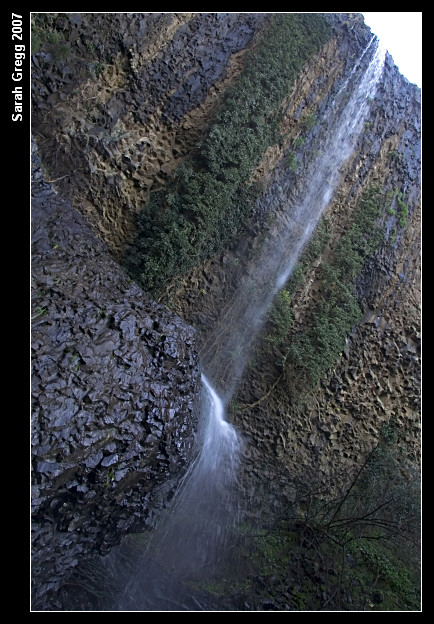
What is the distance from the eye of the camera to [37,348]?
552cm

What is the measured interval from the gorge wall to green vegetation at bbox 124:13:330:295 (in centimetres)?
23

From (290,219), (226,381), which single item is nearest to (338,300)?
(290,219)

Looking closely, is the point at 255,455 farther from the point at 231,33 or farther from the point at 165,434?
the point at 231,33

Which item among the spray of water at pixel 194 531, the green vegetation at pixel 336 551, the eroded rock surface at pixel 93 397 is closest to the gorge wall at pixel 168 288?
the eroded rock surface at pixel 93 397

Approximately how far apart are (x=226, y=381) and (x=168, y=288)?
7.82 feet

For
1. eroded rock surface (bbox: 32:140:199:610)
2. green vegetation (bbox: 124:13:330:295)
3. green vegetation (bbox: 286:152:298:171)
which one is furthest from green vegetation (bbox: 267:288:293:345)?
eroded rock surface (bbox: 32:140:199:610)

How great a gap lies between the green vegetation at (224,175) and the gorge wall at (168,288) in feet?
0.74

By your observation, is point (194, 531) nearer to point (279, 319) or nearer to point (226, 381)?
point (226, 381)

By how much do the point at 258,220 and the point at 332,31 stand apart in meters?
5.55

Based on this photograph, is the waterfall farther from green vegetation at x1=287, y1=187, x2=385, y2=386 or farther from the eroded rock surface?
the eroded rock surface

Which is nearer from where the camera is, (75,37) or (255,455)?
(75,37)

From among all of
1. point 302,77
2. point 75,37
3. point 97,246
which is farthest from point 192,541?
point 302,77

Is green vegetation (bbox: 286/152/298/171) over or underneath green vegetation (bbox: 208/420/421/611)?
over

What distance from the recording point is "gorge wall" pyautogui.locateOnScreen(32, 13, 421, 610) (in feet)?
18.9
